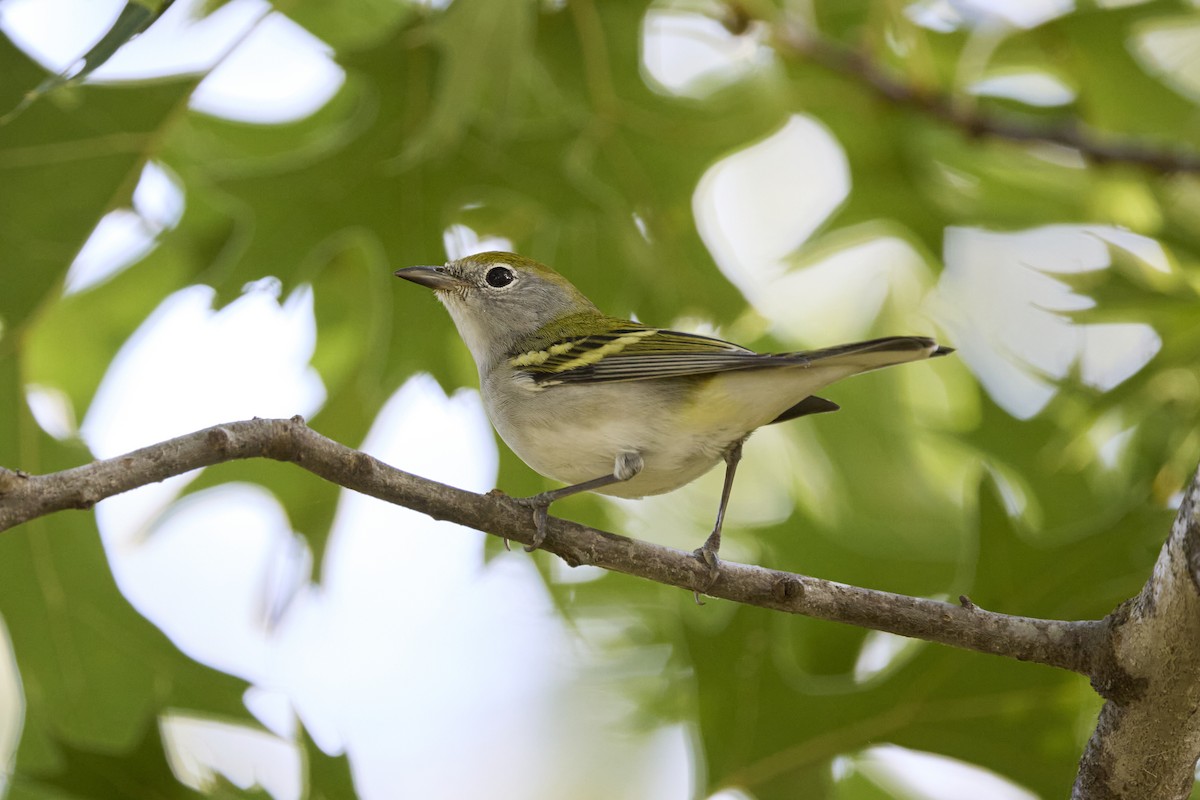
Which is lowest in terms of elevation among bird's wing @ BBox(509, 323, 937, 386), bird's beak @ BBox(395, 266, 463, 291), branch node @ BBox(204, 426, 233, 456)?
bird's beak @ BBox(395, 266, 463, 291)

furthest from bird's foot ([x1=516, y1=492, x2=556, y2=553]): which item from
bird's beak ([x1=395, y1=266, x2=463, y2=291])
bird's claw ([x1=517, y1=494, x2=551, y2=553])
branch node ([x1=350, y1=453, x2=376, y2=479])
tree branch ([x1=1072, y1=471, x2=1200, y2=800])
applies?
bird's beak ([x1=395, y1=266, x2=463, y2=291])

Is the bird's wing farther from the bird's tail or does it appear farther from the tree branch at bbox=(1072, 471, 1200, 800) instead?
the tree branch at bbox=(1072, 471, 1200, 800)

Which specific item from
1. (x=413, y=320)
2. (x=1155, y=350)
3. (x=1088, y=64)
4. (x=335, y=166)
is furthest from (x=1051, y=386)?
(x=335, y=166)

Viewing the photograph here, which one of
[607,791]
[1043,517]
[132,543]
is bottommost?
[607,791]

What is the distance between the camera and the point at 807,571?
10.4ft

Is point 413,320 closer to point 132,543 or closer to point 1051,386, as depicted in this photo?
point 132,543

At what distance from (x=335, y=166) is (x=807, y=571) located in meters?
1.73

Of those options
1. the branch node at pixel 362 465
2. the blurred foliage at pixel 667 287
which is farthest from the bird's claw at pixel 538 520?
the blurred foliage at pixel 667 287

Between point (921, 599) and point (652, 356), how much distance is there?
0.92 m

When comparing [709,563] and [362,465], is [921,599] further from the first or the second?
[362,465]

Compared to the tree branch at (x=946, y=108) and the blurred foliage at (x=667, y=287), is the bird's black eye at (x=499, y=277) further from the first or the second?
the tree branch at (x=946, y=108)

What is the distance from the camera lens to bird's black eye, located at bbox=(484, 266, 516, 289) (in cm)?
329

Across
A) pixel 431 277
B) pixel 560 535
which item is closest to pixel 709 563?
pixel 560 535

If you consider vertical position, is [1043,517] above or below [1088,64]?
below
